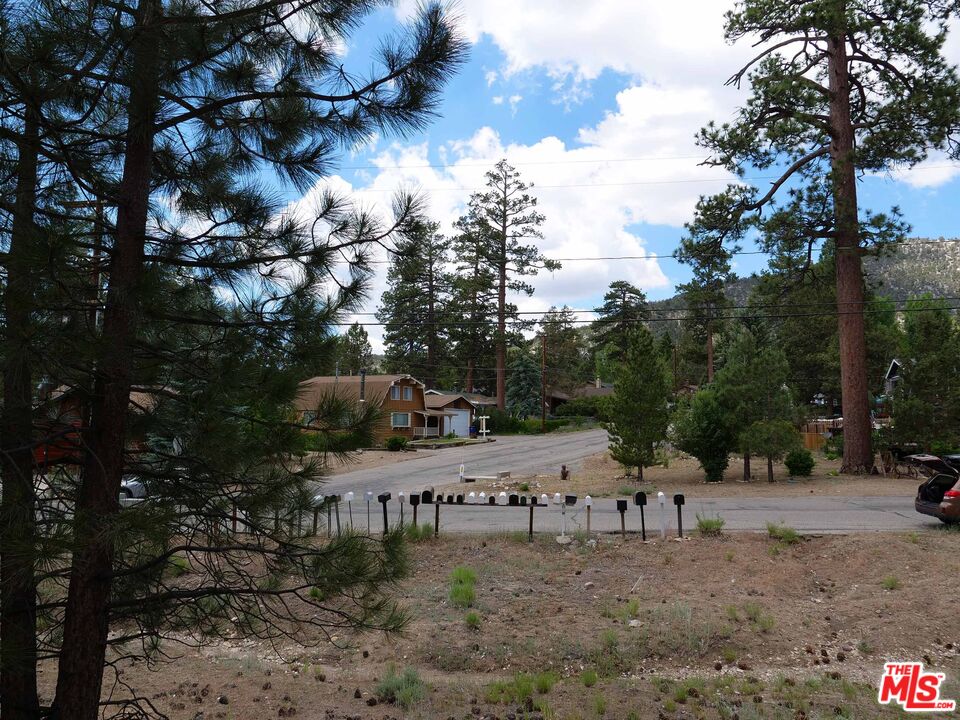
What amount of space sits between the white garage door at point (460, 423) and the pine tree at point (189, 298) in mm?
51146

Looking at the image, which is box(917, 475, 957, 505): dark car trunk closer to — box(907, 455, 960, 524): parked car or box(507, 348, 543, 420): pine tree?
box(907, 455, 960, 524): parked car

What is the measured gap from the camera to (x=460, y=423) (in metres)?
56.6

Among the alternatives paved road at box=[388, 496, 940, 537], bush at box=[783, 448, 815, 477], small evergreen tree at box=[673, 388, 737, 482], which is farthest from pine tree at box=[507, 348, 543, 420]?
paved road at box=[388, 496, 940, 537]

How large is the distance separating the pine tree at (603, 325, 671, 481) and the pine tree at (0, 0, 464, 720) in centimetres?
1661

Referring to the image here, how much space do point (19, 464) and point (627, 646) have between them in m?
5.72

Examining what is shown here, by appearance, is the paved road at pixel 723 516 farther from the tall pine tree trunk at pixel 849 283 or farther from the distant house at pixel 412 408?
the distant house at pixel 412 408

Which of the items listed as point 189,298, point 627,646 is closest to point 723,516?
point 627,646

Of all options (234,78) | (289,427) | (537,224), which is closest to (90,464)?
(289,427)

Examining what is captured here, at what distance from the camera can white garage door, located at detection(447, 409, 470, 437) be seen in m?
55.8

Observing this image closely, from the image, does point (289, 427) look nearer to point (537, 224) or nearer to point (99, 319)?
point (99, 319)

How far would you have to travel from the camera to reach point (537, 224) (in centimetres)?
5381

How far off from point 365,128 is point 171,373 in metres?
1.86

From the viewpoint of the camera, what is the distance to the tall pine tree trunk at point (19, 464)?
280 centimetres

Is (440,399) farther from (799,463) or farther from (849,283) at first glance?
(849,283)
